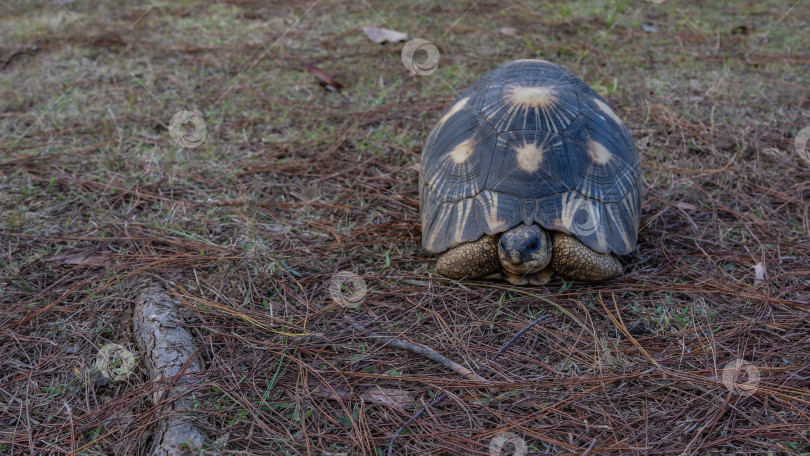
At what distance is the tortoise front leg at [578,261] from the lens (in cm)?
265

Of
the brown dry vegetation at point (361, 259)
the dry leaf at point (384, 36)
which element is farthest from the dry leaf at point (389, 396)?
the dry leaf at point (384, 36)

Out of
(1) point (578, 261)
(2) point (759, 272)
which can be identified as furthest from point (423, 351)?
(2) point (759, 272)

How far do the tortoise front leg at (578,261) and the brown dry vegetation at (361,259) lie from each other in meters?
0.08

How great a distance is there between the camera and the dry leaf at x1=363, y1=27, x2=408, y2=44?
5805mm

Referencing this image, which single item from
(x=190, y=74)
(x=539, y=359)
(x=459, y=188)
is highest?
(x=459, y=188)

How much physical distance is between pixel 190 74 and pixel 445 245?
3.49 meters

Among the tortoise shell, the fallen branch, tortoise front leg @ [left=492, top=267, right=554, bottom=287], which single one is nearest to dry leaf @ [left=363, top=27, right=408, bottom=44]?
the tortoise shell

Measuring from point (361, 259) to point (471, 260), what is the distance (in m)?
0.61

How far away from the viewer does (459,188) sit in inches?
Answer: 110

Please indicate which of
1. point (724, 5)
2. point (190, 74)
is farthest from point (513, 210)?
point (724, 5)

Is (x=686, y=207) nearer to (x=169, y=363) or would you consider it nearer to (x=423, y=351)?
(x=423, y=351)

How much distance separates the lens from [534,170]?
2.68m

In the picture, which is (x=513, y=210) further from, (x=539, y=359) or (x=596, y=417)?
(x=596, y=417)

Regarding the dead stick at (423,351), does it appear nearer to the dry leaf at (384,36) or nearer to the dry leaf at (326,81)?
the dry leaf at (326,81)
